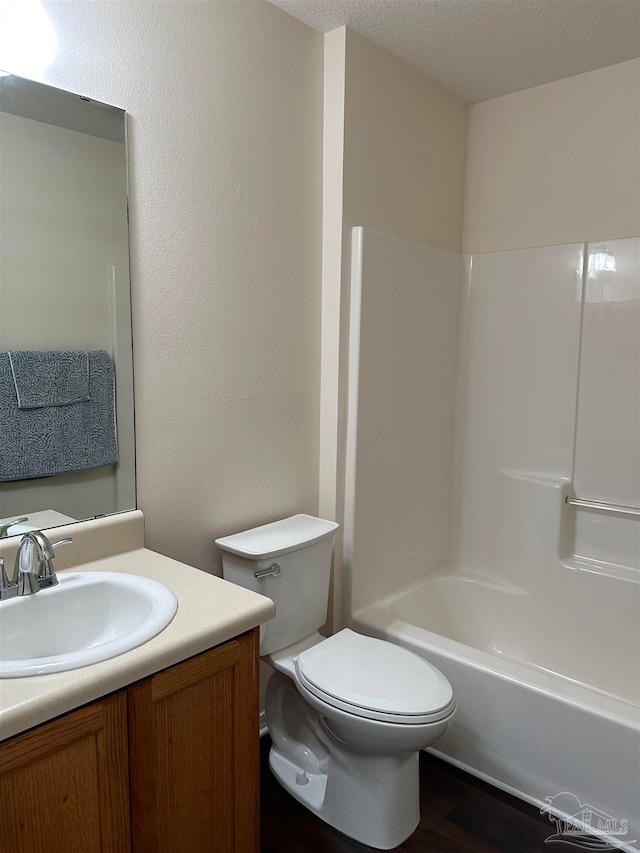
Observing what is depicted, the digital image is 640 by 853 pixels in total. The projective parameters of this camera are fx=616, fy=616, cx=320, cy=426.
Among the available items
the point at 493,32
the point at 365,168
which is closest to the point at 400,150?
the point at 365,168

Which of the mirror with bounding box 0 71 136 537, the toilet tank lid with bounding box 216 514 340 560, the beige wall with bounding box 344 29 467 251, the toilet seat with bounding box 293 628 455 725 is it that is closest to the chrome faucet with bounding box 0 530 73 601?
the mirror with bounding box 0 71 136 537

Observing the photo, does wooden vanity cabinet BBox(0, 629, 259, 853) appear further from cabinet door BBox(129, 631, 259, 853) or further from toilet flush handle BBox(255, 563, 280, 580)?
toilet flush handle BBox(255, 563, 280, 580)

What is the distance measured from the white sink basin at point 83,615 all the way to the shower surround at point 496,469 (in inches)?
41.3

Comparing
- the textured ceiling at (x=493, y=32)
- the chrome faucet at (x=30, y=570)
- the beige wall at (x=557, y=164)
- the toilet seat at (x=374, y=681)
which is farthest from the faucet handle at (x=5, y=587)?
the beige wall at (x=557, y=164)

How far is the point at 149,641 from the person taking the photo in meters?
1.22

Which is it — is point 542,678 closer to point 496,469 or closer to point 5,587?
point 496,469

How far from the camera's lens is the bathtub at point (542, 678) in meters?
1.79

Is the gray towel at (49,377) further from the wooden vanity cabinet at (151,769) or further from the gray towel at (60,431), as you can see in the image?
the wooden vanity cabinet at (151,769)

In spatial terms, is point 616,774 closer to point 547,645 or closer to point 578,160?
point 547,645

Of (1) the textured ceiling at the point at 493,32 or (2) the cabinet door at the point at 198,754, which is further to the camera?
(1) the textured ceiling at the point at 493,32

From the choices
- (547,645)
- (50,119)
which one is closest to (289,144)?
(50,119)

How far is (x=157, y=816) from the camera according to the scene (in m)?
1.24

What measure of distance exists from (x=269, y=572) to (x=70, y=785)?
0.87 metres

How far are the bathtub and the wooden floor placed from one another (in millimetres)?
67
